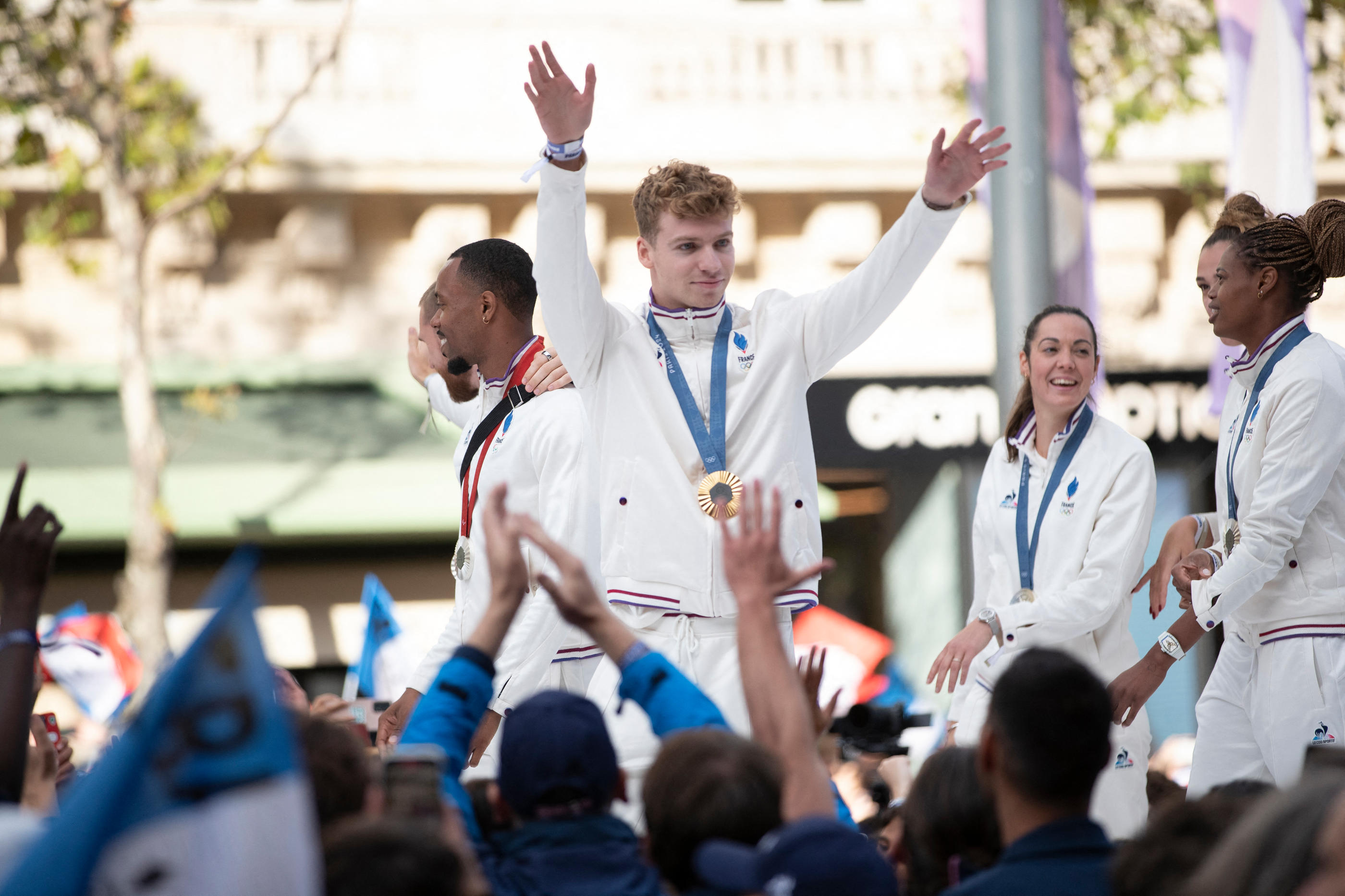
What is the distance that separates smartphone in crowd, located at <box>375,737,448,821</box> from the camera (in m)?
2.98

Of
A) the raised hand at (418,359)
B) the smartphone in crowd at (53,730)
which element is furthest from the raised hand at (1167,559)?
the smartphone in crowd at (53,730)

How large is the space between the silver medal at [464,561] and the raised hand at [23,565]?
1747 millimetres

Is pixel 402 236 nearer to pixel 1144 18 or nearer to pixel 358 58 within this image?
pixel 358 58

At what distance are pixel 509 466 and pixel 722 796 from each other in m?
2.55

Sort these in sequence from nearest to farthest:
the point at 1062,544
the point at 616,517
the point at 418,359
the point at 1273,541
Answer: the point at 616,517
the point at 1273,541
the point at 1062,544
the point at 418,359

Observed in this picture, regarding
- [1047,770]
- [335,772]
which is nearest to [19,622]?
[335,772]

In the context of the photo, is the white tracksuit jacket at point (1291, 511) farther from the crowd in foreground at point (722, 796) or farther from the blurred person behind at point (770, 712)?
the blurred person behind at point (770, 712)

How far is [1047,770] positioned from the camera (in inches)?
121

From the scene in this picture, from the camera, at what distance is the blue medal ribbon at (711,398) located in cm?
495

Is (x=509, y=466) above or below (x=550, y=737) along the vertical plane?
above

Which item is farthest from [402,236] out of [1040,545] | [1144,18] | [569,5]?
[1040,545]

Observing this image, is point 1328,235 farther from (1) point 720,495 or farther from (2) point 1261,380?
(1) point 720,495

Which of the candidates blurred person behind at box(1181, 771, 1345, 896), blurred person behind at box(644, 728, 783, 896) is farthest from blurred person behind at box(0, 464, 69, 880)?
blurred person behind at box(1181, 771, 1345, 896)

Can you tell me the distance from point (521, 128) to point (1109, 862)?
1097 cm
